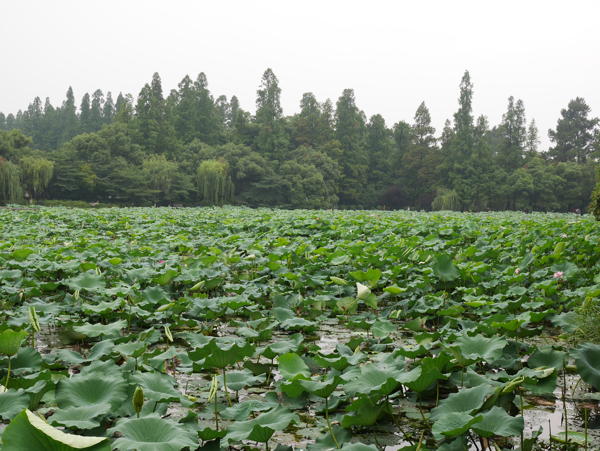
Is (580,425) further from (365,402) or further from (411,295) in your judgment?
(411,295)

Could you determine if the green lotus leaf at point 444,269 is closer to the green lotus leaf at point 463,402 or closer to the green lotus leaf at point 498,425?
the green lotus leaf at point 463,402

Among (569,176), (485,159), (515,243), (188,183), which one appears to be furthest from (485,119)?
(515,243)

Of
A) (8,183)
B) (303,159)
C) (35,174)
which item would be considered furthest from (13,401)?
(303,159)

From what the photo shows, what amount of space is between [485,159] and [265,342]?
33944 mm

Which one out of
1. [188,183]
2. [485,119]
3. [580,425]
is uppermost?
[485,119]

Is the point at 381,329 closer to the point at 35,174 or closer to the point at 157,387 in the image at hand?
the point at 157,387

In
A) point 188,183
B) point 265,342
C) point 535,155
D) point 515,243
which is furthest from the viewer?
point 535,155

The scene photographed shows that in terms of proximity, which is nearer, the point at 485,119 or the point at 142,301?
the point at 142,301

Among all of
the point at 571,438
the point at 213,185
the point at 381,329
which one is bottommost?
the point at 571,438

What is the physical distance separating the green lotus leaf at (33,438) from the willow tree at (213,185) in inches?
1093

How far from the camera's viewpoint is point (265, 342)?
2754 mm

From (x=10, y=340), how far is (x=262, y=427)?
108 centimetres

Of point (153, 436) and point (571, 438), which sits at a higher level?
point (153, 436)

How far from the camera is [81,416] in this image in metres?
1.38
